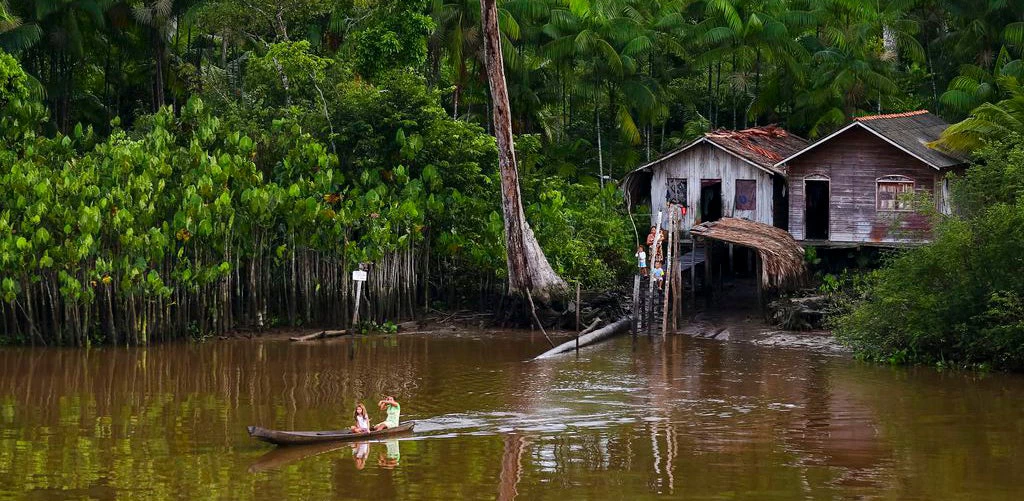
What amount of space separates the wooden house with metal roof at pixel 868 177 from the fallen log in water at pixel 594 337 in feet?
14.5

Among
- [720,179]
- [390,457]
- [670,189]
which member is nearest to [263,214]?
[670,189]

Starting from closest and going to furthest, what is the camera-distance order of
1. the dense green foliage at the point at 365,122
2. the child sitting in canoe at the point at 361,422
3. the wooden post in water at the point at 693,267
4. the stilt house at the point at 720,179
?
the child sitting in canoe at the point at 361,422
the dense green foliage at the point at 365,122
the wooden post in water at the point at 693,267
the stilt house at the point at 720,179

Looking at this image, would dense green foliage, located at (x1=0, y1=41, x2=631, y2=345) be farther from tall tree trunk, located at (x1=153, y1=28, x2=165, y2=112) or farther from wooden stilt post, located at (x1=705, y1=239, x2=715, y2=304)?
tall tree trunk, located at (x1=153, y1=28, x2=165, y2=112)

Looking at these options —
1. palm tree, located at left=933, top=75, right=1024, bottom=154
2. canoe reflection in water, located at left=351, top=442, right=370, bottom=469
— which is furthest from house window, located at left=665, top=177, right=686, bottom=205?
canoe reflection in water, located at left=351, top=442, right=370, bottom=469

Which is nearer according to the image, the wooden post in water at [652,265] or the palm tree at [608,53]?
the wooden post in water at [652,265]

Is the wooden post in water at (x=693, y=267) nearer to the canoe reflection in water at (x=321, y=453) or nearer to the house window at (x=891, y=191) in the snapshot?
the house window at (x=891, y=191)

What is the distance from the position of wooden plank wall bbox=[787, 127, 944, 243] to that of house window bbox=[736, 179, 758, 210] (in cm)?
138

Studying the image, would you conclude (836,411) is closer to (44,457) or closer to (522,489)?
(522,489)

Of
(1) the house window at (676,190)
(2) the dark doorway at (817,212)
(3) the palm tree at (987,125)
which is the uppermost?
(3) the palm tree at (987,125)

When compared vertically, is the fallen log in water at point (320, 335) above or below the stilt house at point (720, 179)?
below

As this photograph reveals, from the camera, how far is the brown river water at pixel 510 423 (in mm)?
15297

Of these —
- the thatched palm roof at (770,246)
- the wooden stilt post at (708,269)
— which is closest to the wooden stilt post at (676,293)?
the thatched palm roof at (770,246)

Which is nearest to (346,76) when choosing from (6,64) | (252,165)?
(252,165)

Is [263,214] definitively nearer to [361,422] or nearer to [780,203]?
[361,422]
